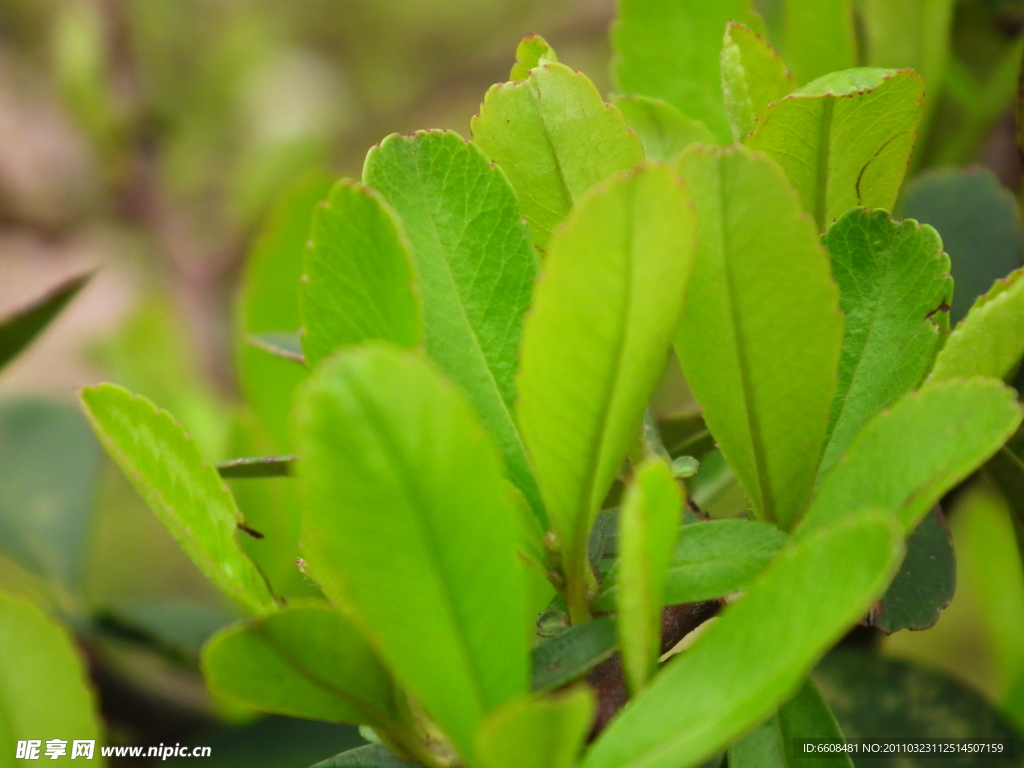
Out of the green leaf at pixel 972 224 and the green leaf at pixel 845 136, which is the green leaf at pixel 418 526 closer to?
the green leaf at pixel 845 136

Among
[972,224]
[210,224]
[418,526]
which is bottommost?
[210,224]

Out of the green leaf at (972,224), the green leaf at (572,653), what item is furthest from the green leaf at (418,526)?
the green leaf at (972,224)

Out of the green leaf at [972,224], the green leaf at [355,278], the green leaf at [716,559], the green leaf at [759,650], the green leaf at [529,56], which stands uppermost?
the green leaf at [529,56]

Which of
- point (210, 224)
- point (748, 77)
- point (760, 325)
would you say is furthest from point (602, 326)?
point (210, 224)

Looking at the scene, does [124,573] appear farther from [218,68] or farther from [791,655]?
[791,655]

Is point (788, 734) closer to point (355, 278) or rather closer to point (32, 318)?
point (355, 278)

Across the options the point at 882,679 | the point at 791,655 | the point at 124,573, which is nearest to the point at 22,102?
the point at 124,573

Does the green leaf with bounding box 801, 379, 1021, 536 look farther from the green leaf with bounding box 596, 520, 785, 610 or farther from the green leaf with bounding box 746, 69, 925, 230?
the green leaf with bounding box 746, 69, 925, 230
